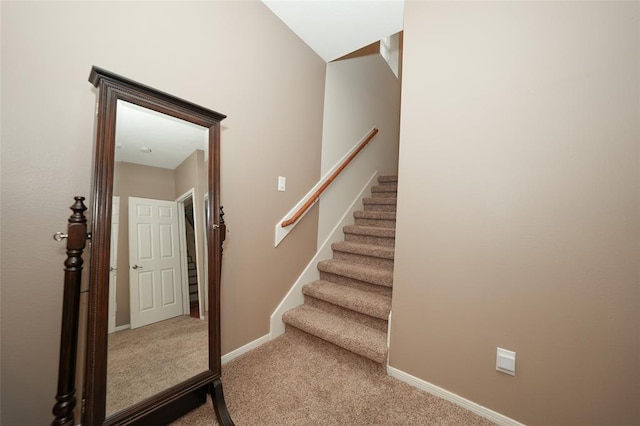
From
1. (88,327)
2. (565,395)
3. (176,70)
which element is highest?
(176,70)

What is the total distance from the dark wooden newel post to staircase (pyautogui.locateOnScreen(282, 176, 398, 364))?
1222 mm

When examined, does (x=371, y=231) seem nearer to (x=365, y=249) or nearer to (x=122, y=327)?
(x=365, y=249)

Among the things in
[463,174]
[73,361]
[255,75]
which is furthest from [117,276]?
[463,174]

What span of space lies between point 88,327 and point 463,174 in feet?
5.97

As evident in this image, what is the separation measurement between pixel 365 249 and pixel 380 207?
905 millimetres

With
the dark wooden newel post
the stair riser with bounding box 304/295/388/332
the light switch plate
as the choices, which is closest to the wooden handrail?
the stair riser with bounding box 304/295/388/332

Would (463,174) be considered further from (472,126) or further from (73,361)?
(73,361)

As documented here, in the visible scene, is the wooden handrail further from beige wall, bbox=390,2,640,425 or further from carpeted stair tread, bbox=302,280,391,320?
beige wall, bbox=390,2,640,425

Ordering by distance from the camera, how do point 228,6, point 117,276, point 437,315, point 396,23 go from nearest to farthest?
point 117,276 < point 437,315 < point 228,6 < point 396,23

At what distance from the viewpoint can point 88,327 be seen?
2.99 feet

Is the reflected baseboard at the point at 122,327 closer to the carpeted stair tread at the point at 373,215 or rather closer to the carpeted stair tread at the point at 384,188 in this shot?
the carpeted stair tread at the point at 373,215

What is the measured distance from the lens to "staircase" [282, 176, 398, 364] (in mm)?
1609

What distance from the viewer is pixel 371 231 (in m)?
2.42

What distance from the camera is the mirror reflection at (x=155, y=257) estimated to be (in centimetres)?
102
